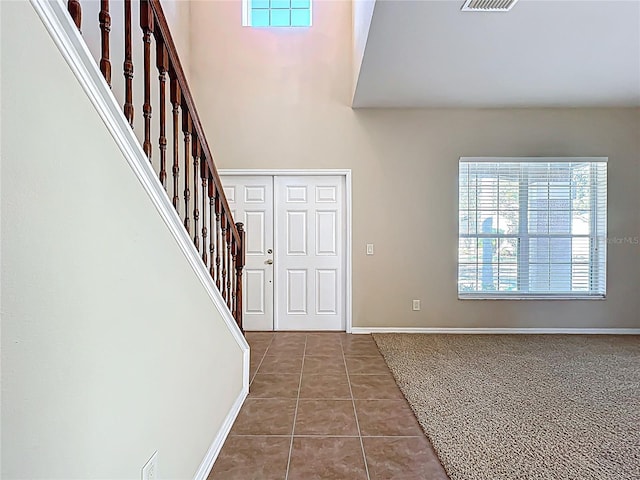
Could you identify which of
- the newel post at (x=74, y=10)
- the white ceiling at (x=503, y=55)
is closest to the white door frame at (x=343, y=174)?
the white ceiling at (x=503, y=55)

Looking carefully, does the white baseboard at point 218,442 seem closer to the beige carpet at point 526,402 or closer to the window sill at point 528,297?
the beige carpet at point 526,402

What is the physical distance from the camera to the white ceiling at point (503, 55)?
2787 millimetres

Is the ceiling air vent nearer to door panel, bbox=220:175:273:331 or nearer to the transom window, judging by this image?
the transom window

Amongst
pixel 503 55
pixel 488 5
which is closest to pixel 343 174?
pixel 503 55

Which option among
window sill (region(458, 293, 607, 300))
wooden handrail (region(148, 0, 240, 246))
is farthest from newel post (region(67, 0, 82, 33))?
window sill (region(458, 293, 607, 300))

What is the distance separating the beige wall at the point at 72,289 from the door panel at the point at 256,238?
10.4 feet

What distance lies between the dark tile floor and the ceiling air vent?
2.70 meters

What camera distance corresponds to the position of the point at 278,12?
15.1 feet

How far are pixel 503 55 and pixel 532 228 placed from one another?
2.05 m

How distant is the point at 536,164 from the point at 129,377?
465cm

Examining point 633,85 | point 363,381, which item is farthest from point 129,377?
point 633,85

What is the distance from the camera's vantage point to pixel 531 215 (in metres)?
4.50

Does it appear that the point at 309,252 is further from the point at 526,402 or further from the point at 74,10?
the point at 74,10

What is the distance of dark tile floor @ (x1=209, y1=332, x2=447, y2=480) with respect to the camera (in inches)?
74.4
